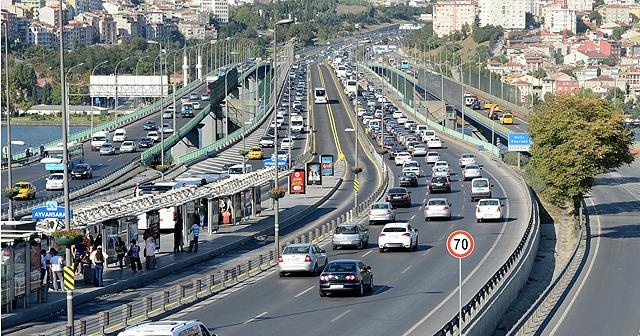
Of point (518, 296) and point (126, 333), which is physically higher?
point (126, 333)

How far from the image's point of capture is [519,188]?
86.2 m

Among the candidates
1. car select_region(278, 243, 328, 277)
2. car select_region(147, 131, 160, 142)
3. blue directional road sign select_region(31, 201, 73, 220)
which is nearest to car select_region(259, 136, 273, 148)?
car select_region(147, 131, 160, 142)

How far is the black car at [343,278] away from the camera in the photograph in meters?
40.1

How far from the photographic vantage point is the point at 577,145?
236 feet

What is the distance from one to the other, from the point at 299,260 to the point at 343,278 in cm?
542

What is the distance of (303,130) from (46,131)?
226 ft

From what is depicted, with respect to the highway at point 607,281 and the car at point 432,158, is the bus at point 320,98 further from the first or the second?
the highway at point 607,281

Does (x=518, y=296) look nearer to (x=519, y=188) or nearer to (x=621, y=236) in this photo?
(x=621, y=236)

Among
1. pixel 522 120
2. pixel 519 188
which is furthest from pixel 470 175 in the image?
pixel 522 120

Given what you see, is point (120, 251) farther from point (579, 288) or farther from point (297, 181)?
point (297, 181)

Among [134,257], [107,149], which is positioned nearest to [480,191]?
[134,257]

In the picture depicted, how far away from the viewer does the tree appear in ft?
237

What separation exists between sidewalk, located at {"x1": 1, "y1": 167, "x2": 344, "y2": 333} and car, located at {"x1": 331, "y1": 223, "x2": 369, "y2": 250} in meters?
4.15

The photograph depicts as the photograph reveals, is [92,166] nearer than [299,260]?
No
